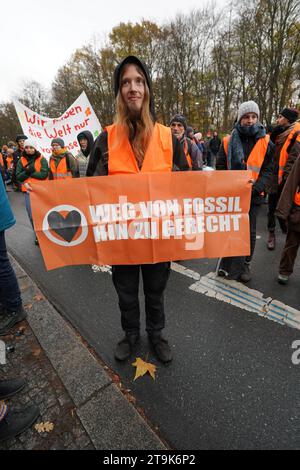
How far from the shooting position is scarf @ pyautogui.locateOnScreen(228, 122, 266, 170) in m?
2.87

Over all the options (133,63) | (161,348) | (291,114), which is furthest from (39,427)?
(291,114)

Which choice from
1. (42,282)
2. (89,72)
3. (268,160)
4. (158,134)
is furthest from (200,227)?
(89,72)

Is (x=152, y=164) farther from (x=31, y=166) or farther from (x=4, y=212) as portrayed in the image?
(x=31, y=166)

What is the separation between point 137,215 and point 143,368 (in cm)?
135

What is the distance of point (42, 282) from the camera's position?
375 cm

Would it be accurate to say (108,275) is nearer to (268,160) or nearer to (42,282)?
(42,282)

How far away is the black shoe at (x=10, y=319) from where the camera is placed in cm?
260

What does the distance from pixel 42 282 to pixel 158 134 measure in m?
2.99

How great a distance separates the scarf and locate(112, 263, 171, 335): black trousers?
1668 millimetres

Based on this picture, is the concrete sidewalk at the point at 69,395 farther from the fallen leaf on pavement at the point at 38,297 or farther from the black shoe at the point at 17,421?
the fallen leaf on pavement at the point at 38,297

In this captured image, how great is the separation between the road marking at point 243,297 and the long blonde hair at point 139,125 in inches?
81.9

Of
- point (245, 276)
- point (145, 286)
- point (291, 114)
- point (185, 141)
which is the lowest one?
point (245, 276)

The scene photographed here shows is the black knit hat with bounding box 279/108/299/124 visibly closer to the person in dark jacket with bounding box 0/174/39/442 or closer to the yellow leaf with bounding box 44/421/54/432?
the person in dark jacket with bounding box 0/174/39/442

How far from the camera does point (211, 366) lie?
2.16 m
